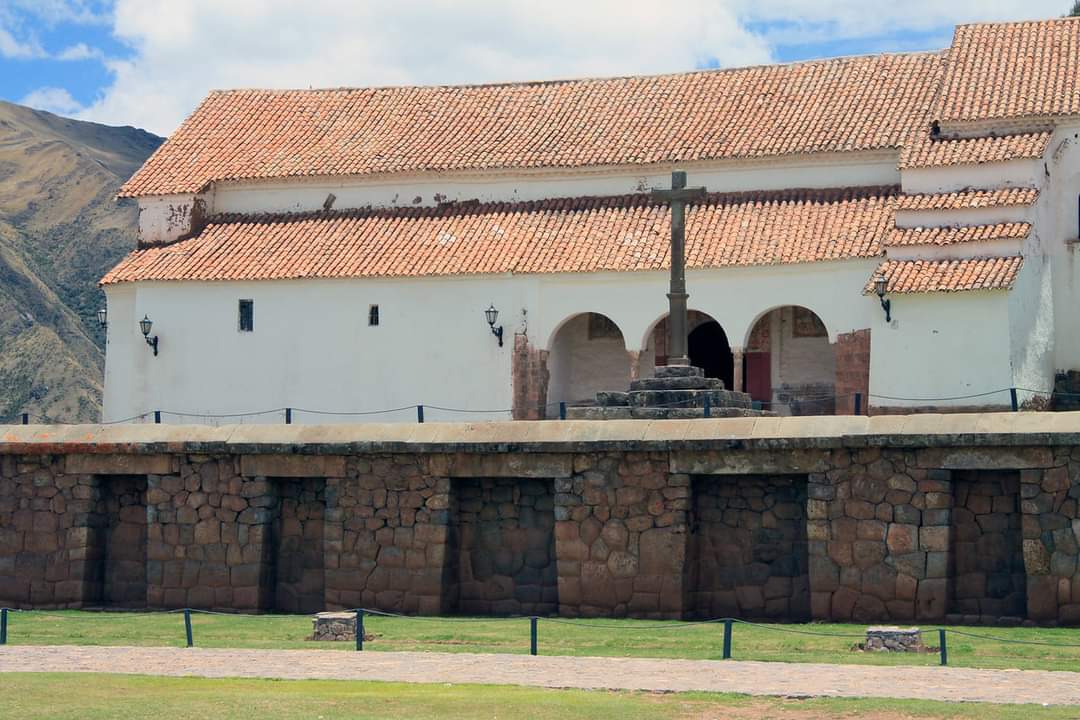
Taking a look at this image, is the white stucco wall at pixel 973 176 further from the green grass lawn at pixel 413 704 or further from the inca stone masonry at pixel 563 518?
the green grass lawn at pixel 413 704

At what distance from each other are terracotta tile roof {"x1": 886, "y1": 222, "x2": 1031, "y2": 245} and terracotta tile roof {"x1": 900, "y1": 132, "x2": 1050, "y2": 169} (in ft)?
4.04

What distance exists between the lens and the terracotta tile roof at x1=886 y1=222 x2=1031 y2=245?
32031mm

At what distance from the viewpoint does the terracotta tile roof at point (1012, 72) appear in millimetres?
33719

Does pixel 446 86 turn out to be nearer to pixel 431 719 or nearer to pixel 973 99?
pixel 973 99

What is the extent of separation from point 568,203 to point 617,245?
2.04 metres

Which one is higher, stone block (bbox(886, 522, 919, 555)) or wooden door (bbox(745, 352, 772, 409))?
A: wooden door (bbox(745, 352, 772, 409))

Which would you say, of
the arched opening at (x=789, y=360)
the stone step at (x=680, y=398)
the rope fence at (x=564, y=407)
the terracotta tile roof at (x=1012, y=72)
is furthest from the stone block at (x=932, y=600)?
the terracotta tile roof at (x=1012, y=72)

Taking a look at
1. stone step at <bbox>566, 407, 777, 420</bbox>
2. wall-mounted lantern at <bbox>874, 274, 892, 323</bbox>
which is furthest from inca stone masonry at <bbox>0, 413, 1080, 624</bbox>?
wall-mounted lantern at <bbox>874, 274, 892, 323</bbox>

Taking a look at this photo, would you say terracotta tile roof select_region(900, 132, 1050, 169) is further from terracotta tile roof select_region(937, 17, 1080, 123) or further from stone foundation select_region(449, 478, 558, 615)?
stone foundation select_region(449, 478, 558, 615)

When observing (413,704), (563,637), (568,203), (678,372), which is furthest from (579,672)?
(568,203)

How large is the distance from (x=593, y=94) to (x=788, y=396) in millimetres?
8451

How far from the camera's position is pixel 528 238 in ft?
121

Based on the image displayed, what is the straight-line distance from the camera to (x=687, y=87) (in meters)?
39.6

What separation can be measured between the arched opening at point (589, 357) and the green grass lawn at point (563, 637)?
41.5ft
